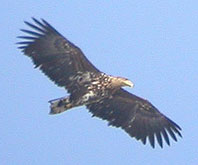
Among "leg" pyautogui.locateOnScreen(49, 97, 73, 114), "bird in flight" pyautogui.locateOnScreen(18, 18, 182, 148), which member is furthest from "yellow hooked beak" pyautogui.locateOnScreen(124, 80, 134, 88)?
"leg" pyautogui.locateOnScreen(49, 97, 73, 114)

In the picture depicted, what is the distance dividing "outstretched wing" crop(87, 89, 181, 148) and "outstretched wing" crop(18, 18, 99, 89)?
151cm

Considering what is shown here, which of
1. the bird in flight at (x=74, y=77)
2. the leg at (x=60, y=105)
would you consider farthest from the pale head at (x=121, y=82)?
the leg at (x=60, y=105)

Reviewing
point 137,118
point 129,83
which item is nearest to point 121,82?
point 129,83

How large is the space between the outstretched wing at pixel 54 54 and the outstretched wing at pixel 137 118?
151 cm

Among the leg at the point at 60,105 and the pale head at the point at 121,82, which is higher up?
the pale head at the point at 121,82

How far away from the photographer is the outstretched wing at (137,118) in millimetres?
23141

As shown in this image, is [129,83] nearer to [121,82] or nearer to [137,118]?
[121,82]

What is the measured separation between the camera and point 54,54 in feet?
71.7

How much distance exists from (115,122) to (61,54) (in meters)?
2.41

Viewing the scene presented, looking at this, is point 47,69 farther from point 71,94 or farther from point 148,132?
point 148,132

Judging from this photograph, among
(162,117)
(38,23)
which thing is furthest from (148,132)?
(38,23)

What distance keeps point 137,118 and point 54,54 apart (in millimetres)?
2920

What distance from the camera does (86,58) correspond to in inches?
851

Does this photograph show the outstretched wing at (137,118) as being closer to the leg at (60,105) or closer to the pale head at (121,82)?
the pale head at (121,82)
